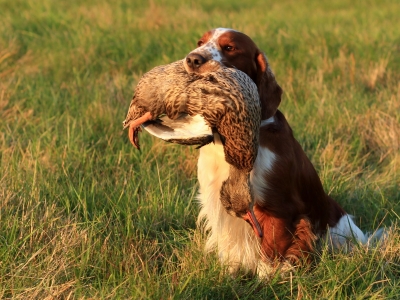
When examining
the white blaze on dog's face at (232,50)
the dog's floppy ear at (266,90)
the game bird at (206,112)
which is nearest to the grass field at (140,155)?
the game bird at (206,112)

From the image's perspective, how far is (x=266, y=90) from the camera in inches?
123

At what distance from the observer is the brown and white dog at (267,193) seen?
304 centimetres

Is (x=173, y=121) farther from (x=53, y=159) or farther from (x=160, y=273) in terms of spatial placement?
(x=53, y=159)

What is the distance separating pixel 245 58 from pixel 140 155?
3.87 feet

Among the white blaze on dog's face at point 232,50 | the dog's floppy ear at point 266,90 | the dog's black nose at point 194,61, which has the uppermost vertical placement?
the dog's black nose at point 194,61

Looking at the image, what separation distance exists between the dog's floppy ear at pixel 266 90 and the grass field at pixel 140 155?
2.32ft

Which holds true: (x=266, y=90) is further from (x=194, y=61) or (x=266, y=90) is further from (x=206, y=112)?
(x=206, y=112)

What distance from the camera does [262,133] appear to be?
119 inches

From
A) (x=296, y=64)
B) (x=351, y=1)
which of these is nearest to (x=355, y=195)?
(x=296, y=64)

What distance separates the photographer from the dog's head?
10.1 feet


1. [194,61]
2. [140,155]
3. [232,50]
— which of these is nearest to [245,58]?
[232,50]

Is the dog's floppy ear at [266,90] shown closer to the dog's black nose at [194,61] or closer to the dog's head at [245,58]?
the dog's head at [245,58]

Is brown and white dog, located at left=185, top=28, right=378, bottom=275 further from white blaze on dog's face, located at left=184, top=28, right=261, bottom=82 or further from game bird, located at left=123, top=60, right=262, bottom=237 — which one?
game bird, located at left=123, top=60, right=262, bottom=237

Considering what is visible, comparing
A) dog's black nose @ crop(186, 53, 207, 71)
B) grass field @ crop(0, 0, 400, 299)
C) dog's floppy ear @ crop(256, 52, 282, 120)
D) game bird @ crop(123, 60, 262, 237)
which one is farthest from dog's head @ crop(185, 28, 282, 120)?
grass field @ crop(0, 0, 400, 299)
